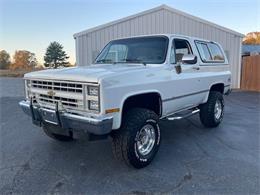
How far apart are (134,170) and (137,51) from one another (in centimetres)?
233

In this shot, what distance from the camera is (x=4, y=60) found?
52688 millimetres

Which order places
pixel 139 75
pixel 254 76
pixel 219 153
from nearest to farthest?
pixel 139 75 < pixel 219 153 < pixel 254 76

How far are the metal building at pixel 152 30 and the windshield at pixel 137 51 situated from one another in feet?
31.2

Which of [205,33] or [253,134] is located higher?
[205,33]

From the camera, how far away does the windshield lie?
15.4ft

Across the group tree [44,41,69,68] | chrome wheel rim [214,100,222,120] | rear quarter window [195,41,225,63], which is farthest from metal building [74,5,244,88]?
tree [44,41,69,68]

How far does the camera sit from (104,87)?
10.7 ft

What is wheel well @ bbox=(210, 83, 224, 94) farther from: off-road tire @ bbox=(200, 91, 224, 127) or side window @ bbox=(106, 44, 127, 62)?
side window @ bbox=(106, 44, 127, 62)

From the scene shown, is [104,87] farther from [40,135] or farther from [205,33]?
[205,33]

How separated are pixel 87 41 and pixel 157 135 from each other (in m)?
11.4

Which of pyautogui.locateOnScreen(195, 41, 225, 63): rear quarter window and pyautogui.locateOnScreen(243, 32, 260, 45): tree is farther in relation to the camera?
pyautogui.locateOnScreen(243, 32, 260, 45): tree

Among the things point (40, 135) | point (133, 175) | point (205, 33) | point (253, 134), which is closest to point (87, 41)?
point (205, 33)

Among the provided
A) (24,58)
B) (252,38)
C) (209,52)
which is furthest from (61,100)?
(24,58)

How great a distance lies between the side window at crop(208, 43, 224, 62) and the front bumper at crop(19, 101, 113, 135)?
411 cm
